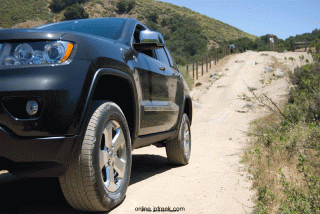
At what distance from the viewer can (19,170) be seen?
6.15ft

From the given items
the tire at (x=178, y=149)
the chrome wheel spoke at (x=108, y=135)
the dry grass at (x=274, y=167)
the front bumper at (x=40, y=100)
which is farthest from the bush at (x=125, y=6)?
the front bumper at (x=40, y=100)

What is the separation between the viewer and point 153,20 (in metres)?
62.7

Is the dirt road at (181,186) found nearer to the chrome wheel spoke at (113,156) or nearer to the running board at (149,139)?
the chrome wheel spoke at (113,156)

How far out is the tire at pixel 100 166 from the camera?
2051mm

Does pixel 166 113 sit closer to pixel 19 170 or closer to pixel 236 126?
pixel 19 170

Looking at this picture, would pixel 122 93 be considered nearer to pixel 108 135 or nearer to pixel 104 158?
pixel 108 135

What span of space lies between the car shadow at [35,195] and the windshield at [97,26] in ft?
5.34

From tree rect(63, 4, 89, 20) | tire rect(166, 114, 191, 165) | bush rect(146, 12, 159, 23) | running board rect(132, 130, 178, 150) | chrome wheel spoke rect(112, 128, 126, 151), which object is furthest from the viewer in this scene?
bush rect(146, 12, 159, 23)

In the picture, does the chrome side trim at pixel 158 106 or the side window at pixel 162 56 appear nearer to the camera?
the chrome side trim at pixel 158 106

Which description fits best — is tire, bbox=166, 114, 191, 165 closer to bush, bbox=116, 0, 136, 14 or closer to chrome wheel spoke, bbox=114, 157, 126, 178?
chrome wheel spoke, bbox=114, 157, 126, 178

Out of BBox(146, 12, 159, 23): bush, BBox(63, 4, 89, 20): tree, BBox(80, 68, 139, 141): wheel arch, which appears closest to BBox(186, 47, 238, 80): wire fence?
BBox(80, 68, 139, 141): wheel arch

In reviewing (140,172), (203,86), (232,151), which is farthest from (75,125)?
(203,86)

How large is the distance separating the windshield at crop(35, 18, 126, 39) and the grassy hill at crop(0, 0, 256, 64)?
24.7 m

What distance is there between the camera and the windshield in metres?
3.19
